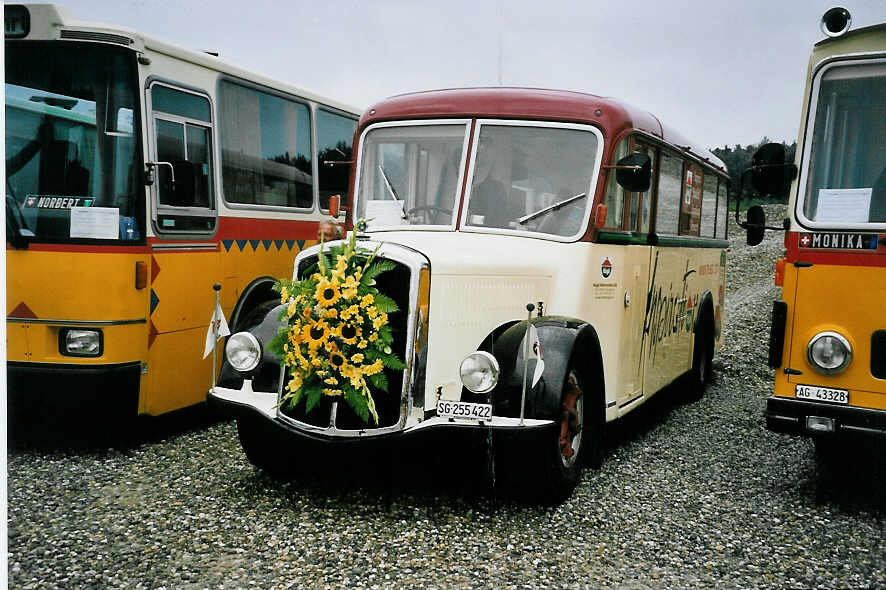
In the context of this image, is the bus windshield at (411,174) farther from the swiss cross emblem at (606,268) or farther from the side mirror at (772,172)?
the side mirror at (772,172)

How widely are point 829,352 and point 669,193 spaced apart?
9.03 ft

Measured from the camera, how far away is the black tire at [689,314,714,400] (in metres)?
9.12

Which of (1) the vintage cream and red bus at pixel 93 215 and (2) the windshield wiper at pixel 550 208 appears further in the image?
(1) the vintage cream and red bus at pixel 93 215

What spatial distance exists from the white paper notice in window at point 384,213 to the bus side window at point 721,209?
5.16 meters

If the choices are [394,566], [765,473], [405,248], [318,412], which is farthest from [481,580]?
[765,473]

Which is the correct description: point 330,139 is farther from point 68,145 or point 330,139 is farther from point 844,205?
point 844,205

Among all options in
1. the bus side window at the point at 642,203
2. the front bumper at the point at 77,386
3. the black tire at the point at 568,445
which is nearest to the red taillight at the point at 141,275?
the front bumper at the point at 77,386

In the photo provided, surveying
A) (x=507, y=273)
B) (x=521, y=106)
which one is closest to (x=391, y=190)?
(x=521, y=106)

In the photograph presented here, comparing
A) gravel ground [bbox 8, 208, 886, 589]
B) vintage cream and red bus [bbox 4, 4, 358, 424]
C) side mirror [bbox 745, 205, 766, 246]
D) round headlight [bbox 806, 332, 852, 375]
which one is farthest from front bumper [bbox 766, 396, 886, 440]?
vintage cream and red bus [bbox 4, 4, 358, 424]

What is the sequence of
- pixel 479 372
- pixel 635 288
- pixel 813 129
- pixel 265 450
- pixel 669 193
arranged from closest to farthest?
1. pixel 479 372
2. pixel 813 129
3. pixel 265 450
4. pixel 635 288
5. pixel 669 193

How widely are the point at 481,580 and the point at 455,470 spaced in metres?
1.70

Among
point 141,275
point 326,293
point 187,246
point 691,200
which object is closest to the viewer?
point 326,293

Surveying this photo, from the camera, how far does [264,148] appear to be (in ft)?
26.2

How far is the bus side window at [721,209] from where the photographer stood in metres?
9.97
